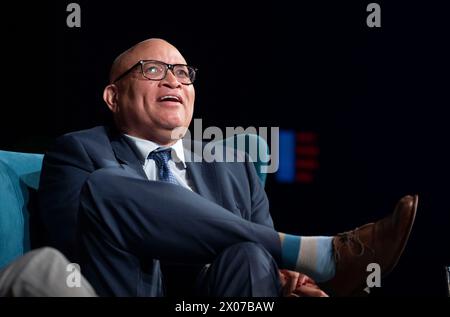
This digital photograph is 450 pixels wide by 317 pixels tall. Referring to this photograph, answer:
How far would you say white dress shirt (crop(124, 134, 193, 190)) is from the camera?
1821 millimetres

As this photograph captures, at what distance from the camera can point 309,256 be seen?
1.38 metres

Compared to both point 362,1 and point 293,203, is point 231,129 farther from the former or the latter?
point 362,1

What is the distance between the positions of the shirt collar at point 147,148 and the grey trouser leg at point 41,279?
2.16 ft

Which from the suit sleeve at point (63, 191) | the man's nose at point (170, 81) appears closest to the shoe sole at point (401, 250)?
the suit sleeve at point (63, 191)

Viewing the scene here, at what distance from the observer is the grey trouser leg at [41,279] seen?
1154mm

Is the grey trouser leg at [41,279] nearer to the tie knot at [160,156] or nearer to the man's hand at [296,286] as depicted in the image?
the man's hand at [296,286]

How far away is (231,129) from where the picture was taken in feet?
8.82

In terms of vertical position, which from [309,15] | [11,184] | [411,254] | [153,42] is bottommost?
[411,254]

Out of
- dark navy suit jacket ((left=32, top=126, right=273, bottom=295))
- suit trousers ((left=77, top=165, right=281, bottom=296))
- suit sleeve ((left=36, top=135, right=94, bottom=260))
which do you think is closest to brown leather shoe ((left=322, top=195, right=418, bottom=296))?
suit trousers ((left=77, top=165, right=281, bottom=296))

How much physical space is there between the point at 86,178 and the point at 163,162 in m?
0.27

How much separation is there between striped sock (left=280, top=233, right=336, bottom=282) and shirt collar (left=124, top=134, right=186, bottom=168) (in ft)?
1.95

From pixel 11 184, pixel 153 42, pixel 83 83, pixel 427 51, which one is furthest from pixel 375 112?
pixel 11 184

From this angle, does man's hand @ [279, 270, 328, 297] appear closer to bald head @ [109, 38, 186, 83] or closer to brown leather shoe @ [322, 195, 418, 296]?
brown leather shoe @ [322, 195, 418, 296]

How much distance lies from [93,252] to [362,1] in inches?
66.2
